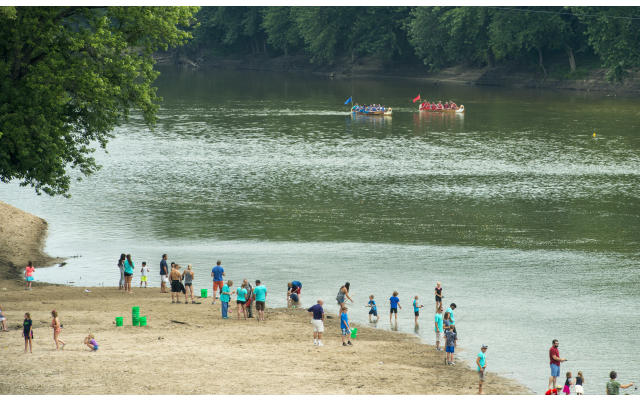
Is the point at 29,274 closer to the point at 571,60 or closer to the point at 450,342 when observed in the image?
the point at 450,342

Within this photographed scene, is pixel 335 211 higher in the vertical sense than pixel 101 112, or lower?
lower

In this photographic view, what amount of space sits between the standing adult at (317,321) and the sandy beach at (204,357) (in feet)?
1.17

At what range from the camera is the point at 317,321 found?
28531 millimetres

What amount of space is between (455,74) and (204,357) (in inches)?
5269

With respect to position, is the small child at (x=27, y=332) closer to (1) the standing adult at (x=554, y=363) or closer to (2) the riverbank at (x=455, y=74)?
(1) the standing adult at (x=554, y=363)

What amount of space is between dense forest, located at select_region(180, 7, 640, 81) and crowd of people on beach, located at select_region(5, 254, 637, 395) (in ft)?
331

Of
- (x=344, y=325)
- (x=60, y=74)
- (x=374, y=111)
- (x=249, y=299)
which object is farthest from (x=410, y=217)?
(x=374, y=111)

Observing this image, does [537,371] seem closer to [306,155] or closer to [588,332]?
[588,332]

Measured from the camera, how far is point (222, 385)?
76.0 ft

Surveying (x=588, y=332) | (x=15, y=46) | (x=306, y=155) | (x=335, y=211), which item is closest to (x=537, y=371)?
(x=588, y=332)

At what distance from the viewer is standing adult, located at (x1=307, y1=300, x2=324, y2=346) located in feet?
93.0

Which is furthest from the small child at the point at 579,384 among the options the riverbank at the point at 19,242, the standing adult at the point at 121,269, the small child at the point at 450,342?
the riverbank at the point at 19,242

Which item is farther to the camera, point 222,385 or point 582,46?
point 582,46

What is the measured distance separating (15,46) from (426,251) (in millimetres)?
23279
